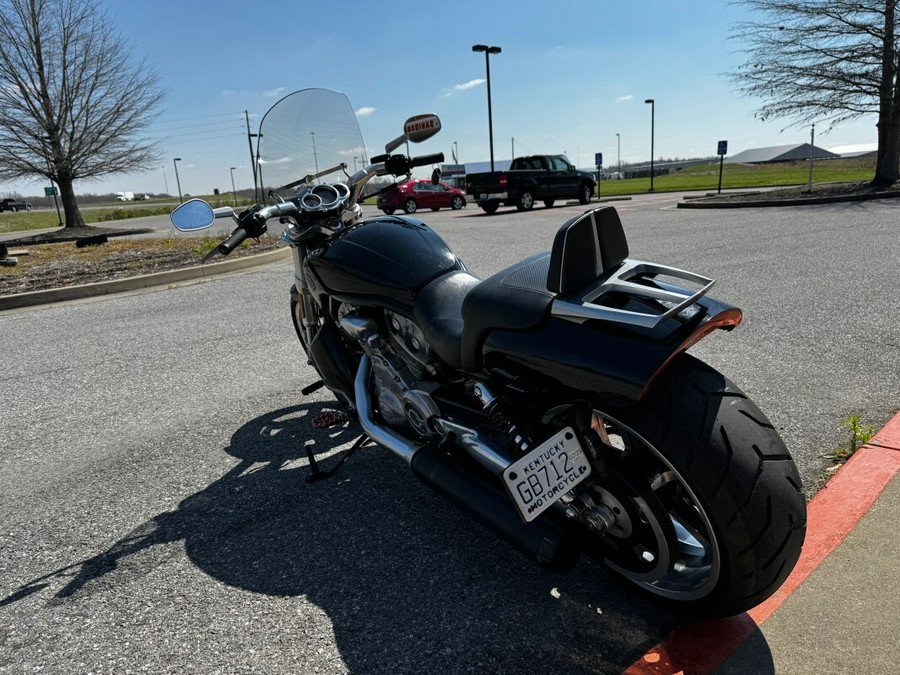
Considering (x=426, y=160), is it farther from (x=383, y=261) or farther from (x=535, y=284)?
(x=535, y=284)

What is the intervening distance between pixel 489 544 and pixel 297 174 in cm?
251

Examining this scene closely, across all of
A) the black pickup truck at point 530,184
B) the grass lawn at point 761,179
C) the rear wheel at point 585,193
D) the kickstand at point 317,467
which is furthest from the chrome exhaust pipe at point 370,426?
the grass lawn at point 761,179

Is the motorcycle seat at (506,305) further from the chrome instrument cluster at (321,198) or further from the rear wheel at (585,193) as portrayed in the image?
the rear wheel at (585,193)

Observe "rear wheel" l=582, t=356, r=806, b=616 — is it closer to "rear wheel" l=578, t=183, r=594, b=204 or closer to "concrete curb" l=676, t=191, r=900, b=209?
"concrete curb" l=676, t=191, r=900, b=209

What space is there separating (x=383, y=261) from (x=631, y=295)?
117cm

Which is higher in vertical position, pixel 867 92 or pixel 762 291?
pixel 867 92

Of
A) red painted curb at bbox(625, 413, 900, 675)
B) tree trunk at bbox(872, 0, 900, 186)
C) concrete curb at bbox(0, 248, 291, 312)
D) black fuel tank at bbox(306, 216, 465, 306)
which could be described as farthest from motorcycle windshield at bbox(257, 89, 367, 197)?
tree trunk at bbox(872, 0, 900, 186)

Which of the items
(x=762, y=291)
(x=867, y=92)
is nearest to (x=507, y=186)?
(x=867, y=92)

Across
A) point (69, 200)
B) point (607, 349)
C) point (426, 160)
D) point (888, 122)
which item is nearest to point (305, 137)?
point (426, 160)

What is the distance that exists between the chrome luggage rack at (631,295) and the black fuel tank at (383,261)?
0.84m

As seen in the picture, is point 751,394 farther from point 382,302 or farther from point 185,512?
point 185,512

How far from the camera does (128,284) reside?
912 centimetres

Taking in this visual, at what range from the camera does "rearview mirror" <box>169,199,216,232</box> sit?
2.95 m

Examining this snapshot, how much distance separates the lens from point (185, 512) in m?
2.94
